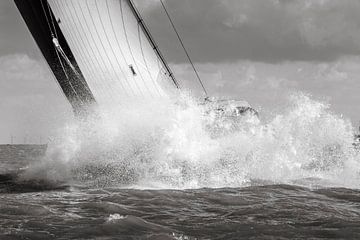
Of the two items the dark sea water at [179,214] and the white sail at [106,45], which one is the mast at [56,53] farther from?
the dark sea water at [179,214]

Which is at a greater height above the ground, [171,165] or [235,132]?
[235,132]

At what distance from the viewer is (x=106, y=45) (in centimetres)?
1341

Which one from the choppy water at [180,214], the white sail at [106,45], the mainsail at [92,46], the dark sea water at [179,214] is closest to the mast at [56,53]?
the mainsail at [92,46]

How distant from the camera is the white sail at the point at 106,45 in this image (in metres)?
12.9

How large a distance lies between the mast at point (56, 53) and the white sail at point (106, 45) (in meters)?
0.18

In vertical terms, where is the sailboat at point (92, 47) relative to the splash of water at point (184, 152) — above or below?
above

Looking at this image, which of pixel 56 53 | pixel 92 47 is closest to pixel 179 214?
pixel 92 47

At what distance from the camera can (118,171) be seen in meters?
11.1

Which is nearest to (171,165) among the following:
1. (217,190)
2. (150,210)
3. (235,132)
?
(217,190)

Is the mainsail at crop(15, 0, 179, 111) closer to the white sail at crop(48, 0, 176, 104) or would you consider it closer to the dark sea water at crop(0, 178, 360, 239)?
the white sail at crop(48, 0, 176, 104)

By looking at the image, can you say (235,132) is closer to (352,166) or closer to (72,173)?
(352,166)

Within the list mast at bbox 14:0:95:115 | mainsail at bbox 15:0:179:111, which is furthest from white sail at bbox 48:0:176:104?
mast at bbox 14:0:95:115

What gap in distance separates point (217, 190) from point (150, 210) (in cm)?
252

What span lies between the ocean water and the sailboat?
2.44 ft
